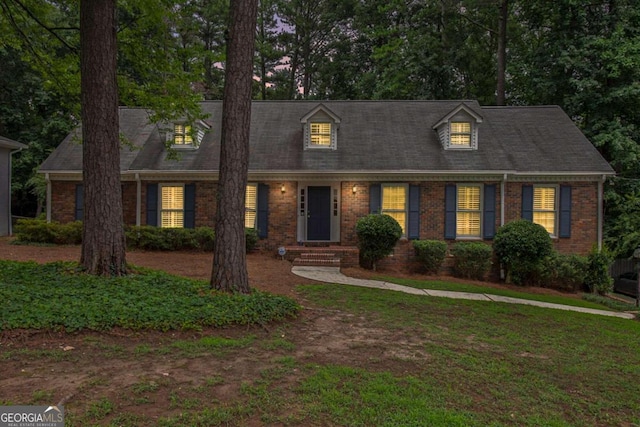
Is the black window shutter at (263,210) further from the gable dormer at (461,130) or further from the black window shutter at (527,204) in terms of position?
the black window shutter at (527,204)

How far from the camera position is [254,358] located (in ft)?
12.9

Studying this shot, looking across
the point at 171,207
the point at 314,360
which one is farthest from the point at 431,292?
the point at 171,207

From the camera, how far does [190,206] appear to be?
40.7 feet

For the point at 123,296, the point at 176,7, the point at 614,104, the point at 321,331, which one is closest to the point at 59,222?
the point at 176,7

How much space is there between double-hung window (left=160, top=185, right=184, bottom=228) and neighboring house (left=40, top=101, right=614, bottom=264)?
0.03 meters

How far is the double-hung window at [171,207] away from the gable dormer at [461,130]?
8989 millimetres

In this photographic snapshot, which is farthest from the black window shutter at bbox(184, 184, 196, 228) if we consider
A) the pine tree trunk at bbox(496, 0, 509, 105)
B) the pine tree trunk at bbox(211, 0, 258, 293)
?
the pine tree trunk at bbox(496, 0, 509, 105)

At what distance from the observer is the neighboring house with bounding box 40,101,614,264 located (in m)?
12.1

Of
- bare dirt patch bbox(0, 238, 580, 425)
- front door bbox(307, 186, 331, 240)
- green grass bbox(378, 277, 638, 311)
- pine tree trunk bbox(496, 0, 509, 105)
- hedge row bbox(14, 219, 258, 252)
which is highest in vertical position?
pine tree trunk bbox(496, 0, 509, 105)

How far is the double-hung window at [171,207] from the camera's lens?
12508mm

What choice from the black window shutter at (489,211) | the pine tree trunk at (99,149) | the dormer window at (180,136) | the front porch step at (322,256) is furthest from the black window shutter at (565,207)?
the pine tree trunk at (99,149)

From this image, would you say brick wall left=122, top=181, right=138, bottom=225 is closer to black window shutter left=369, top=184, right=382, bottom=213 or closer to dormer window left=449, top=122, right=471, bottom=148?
black window shutter left=369, top=184, right=382, bottom=213

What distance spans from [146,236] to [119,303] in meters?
7.07

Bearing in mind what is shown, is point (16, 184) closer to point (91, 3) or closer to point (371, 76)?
point (91, 3)
